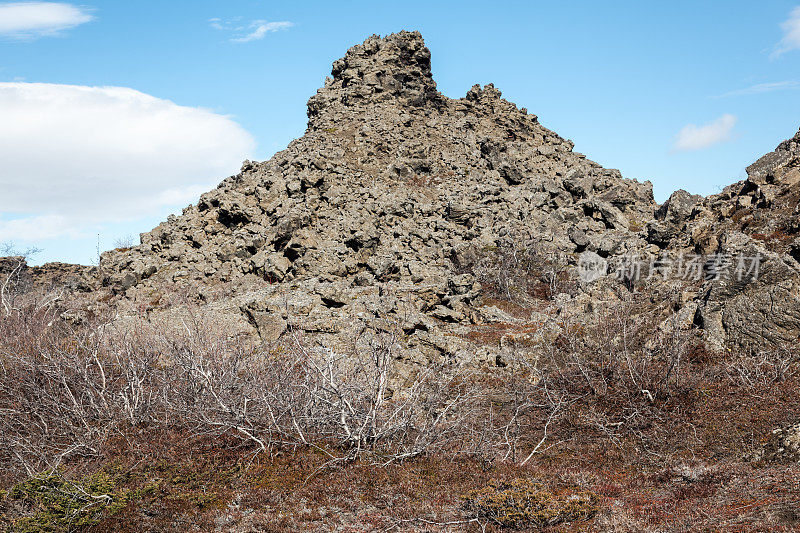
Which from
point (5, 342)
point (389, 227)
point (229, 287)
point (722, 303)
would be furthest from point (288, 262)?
point (722, 303)

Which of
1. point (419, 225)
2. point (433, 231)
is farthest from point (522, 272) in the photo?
point (419, 225)

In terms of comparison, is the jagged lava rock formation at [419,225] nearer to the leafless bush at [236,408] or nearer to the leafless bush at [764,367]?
the leafless bush at [764,367]

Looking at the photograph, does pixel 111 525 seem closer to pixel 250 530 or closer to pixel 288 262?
pixel 250 530

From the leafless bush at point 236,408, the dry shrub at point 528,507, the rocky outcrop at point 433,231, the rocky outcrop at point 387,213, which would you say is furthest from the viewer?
the rocky outcrop at point 387,213

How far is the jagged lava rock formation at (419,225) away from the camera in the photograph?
19.8 metres

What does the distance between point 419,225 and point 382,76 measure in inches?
721

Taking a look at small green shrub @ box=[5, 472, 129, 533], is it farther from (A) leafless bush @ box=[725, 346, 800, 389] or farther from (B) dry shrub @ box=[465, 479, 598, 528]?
(A) leafless bush @ box=[725, 346, 800, 389]

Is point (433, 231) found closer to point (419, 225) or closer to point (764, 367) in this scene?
point (419, 225)

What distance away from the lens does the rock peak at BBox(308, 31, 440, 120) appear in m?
45.2

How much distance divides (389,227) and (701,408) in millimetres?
22017

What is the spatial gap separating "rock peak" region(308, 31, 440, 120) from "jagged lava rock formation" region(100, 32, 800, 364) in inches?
6.8

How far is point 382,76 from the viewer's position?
4547 centimetres

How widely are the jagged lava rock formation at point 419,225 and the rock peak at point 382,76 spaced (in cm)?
17

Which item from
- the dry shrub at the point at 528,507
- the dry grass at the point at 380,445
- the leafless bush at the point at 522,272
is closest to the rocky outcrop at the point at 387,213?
the leafless bush at the point at 522,272
